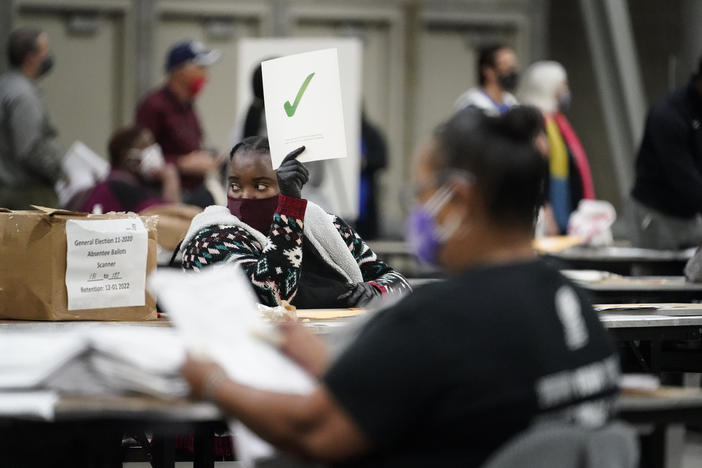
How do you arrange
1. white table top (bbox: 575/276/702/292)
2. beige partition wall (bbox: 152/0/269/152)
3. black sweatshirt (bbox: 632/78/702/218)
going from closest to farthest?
white table top (bbox: 575/276/702/292), black sweatshirt (bbox: 632/78/702/218), beige partition wall (bbox: 152/0/269/152)

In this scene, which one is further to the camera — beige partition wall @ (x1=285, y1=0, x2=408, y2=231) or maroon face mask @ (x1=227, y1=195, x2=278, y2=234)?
beige partition wall @ (x1=285, y1=0, x2=408, y2=231)

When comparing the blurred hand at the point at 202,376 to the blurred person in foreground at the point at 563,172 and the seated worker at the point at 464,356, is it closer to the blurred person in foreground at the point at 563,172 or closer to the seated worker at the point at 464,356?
the seated worker at the point at 464,356

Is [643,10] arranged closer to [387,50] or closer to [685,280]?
[387,50]

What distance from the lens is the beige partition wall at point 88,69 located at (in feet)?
38.8

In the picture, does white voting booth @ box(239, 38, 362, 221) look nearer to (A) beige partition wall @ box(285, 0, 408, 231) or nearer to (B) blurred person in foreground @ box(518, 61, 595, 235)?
(B) blurred person in foreground @ box(518, 61, 595, 235)

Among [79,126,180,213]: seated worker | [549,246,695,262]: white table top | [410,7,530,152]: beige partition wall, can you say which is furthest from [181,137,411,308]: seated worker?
[410,7,530,152]: beige partition wall

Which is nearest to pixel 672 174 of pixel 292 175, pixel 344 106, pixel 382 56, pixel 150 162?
pixel 344 106

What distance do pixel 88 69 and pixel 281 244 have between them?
28.7 ft

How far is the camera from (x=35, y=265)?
11.5 ft

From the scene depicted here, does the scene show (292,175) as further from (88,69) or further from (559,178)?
(88,69)

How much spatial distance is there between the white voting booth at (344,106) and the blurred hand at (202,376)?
5986 mm

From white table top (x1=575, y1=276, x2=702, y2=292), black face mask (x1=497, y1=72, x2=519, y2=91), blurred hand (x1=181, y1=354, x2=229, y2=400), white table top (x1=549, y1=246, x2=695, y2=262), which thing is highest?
black face mask (x1=497, y1=72, x2=519, y2=91)

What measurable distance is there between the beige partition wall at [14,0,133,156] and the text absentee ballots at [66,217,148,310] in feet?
27.8

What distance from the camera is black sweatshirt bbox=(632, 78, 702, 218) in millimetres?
6605
